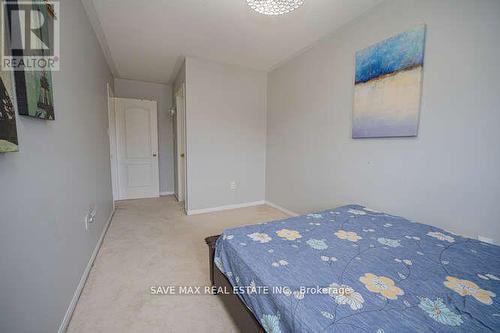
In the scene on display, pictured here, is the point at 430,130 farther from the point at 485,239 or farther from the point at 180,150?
the point at 180,150

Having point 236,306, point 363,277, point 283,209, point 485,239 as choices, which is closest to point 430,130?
point 485,239

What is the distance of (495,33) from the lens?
132 cm

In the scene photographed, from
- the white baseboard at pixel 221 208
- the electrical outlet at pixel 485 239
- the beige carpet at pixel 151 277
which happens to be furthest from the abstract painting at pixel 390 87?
the white baseboard at pixel 221 208

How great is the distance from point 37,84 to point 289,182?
2.96 m

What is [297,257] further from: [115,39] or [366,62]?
→ [115,39]

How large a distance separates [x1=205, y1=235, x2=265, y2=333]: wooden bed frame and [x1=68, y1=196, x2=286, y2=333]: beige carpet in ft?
0.50

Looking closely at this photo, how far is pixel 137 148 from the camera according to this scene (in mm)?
4336

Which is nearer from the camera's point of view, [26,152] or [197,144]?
[26,152]

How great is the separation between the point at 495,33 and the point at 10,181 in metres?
2.80

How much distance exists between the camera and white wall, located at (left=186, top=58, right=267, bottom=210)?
328 centimetres

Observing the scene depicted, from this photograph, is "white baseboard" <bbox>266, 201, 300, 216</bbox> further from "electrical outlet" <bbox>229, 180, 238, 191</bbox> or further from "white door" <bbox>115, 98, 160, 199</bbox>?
"white door" <bbox>115, 98, 160, 199</bbox>

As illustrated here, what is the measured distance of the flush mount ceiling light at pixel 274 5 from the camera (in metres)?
1.72

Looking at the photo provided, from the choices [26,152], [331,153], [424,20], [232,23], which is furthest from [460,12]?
[26,152]

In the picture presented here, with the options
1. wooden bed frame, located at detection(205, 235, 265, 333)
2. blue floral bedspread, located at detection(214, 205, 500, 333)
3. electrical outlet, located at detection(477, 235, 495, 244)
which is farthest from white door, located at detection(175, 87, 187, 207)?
electrical outlet, located at detection(477, 235, 495, 244)
